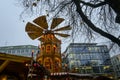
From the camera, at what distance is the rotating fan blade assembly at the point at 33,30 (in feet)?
98.9

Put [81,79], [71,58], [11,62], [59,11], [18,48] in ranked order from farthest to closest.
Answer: [18,48] < [71,58] < [81,79] < [11,62] < [59,11]

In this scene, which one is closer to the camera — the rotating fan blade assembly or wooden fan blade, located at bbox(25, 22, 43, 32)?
the rotating fan blade assembly

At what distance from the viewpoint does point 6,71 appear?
1245 centimetres

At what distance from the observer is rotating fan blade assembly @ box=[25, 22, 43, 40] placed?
30.2 meters

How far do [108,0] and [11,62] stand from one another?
23.2 ft

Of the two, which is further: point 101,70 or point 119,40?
point 101,70

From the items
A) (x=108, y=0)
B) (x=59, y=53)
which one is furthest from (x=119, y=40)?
(x=59, y=53)

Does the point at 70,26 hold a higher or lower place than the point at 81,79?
higher

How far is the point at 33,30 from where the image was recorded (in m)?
30.8

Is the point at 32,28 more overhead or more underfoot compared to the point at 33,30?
more overhead

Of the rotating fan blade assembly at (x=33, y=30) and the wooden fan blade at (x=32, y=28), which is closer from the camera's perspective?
the rotating fan blade assembly at (x=33, y=30)

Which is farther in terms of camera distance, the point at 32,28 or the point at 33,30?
the point at 32,28

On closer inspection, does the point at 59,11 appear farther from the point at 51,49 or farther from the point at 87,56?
the point at 87,56

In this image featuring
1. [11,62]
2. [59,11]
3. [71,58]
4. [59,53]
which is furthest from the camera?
[71,58]
